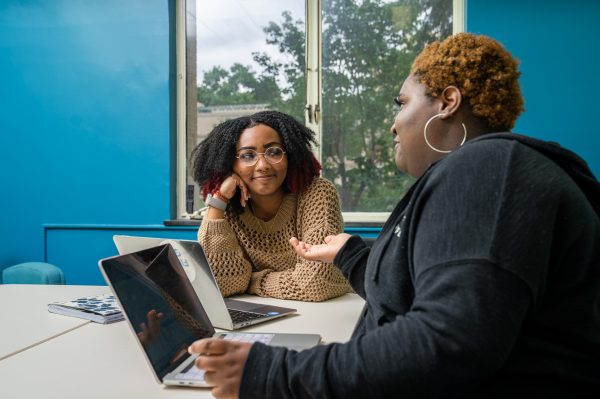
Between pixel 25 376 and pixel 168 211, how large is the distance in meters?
2.09

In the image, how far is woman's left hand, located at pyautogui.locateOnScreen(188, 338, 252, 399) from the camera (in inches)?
27.4

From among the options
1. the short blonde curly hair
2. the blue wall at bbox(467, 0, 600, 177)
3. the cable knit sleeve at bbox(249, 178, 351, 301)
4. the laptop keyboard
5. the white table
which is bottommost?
the white table

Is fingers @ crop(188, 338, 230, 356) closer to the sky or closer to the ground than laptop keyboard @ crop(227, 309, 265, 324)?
closer to the sky

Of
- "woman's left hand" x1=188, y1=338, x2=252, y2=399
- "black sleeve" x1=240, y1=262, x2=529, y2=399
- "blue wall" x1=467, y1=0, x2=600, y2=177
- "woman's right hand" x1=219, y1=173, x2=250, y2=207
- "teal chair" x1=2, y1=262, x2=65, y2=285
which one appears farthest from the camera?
"blue wall" x1=467, y1=0, x2=600, y2=177

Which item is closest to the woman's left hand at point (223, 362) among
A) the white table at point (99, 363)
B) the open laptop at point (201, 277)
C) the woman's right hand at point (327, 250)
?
the white table at point (99, 363)

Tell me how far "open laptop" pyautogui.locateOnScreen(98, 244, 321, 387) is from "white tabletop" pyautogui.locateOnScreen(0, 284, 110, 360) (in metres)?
0.38

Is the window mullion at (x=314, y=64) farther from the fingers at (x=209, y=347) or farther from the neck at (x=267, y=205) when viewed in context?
the fingers at (x=209, y=347)

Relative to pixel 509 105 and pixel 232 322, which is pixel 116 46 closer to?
pixel 232 322

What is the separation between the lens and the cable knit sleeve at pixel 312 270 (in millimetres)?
1560

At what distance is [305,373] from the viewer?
66 centimetres

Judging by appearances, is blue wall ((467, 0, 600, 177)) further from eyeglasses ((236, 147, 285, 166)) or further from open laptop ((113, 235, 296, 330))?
open laptop ((113, 235, 296, 330))

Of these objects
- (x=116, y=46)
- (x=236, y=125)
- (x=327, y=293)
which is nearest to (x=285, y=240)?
(x=327, y=293)

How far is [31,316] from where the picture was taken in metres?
1.41

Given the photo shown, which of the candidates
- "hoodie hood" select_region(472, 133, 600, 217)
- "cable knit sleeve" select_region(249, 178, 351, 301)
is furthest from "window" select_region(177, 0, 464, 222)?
"hoodie hood" select_region(472, 133, 600, 217)
